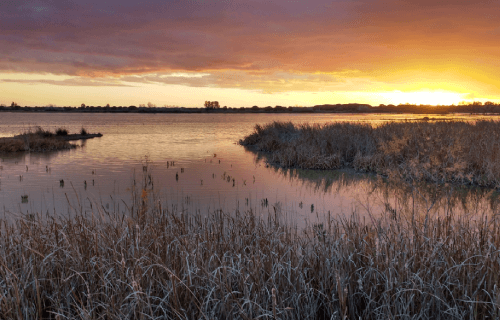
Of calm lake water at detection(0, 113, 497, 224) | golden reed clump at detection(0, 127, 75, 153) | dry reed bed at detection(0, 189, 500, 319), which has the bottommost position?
calm lake water at detection(0, 113, 497, 224)

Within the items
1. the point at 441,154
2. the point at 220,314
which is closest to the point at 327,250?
the point at 220,314

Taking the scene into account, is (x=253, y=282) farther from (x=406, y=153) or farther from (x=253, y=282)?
(x=406, y=153)

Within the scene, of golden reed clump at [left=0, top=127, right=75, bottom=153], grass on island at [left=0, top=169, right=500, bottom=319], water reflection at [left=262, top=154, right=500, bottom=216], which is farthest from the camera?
golden reed clump at [left=0, top=127, right=75, bottom=153]

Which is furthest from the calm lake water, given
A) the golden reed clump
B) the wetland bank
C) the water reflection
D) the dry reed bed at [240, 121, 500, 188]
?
the golden reed clump

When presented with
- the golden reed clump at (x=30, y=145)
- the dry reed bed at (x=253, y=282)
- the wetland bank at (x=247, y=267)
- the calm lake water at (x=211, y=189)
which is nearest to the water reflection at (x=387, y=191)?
the calm lake water at (x=211, y=189)

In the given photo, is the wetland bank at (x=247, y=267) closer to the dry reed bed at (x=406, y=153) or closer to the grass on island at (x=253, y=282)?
the grass on island at (x=253, y=282)

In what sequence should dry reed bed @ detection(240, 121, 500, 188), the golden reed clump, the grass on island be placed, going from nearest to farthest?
the grass on island → dry reed bed @ detection(240, 121, 500, 188) → the golden reed clump

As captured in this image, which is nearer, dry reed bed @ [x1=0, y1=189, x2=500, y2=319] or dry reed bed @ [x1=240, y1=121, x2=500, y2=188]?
dry reed bed @ [x1=0, y1=189, x2=500, y2=319]

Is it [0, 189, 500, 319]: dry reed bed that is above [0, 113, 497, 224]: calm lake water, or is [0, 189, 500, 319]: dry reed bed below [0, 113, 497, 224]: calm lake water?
above

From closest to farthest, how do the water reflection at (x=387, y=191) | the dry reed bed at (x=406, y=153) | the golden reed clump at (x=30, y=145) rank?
1. the water reflection at (x=387, y=191)
2. the dry reed bed at (x=406, y=153)
3. the golden reed clump at (x=30, y=145)

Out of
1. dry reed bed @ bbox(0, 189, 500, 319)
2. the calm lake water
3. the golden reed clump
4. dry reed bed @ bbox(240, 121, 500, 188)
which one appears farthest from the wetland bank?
the golden reed clump

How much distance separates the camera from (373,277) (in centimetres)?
429

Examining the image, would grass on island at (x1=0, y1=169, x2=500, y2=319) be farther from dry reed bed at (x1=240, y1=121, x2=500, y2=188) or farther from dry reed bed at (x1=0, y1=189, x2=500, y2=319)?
dry reed bed at (x1=240, y1=121, x2=500, y2=188)

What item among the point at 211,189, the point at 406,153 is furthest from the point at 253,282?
the point at 406,153
